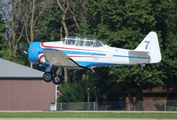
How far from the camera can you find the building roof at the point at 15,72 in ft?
161

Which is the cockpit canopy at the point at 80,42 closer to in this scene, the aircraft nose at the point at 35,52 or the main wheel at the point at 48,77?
the aircraft nose at the point at 35,52

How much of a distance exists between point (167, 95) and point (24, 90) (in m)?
16.3

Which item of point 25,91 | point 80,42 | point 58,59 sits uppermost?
point 80,42

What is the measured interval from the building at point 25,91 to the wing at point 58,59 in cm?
1713

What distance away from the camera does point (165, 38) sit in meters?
48.2

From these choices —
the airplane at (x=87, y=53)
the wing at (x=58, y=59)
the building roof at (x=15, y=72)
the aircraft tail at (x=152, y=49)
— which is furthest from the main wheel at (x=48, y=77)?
the building roof at (x=15, y=72)

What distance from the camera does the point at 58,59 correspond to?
31.7 meters

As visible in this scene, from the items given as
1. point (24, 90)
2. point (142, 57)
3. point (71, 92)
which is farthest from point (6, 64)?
point (142, 57)

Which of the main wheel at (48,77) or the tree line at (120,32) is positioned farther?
the tree line at (120,32)

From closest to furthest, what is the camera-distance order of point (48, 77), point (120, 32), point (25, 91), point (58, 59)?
point (58, 59), point (48, 77), point (120, 32), point (25, 91)

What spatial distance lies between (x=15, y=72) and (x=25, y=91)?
6.62 feet

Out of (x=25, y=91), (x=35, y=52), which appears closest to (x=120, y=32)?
(x=25, y=91)

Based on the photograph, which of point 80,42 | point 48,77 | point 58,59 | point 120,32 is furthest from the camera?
point 120,32

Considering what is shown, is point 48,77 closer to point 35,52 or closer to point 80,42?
point 35,52
